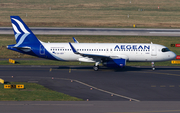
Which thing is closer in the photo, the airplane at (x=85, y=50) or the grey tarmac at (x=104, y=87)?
the grey tarmac at (x=104, y=87)

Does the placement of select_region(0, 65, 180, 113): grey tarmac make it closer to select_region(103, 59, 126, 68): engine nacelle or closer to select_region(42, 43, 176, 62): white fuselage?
select_region(103, 59, 126, 68): engine nacelle

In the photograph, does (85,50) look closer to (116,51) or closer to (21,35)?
(116,51)

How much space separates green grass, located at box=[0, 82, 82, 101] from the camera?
28.2 metres

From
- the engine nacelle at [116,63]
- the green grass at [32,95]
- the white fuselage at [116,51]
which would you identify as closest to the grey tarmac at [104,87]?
the green grass at [32,95]

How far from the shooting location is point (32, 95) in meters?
29.6

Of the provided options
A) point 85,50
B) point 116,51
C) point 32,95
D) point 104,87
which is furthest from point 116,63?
point 32,95

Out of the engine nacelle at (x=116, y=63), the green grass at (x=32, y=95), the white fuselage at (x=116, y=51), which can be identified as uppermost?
the white fuselage at (x=116, y=51)

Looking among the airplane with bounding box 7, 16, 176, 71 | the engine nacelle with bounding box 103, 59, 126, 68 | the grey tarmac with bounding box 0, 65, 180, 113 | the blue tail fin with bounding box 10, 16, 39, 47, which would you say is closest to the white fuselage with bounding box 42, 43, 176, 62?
the airplane with bounding box 7, 16, 176, 71

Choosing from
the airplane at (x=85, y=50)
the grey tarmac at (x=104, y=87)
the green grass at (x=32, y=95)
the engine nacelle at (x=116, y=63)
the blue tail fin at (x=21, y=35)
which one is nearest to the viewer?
the grey tarmac at (x=104, y=87)

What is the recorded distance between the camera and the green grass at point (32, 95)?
2823 cm

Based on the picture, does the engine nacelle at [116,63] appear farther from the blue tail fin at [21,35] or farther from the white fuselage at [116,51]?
the blue tail fin at [21,35]

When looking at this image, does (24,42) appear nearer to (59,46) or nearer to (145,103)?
(59,46)

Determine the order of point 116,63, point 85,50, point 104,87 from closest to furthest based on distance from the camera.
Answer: point 104,87, point 116,63, point 85,50

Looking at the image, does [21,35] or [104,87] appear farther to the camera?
[21,35]
